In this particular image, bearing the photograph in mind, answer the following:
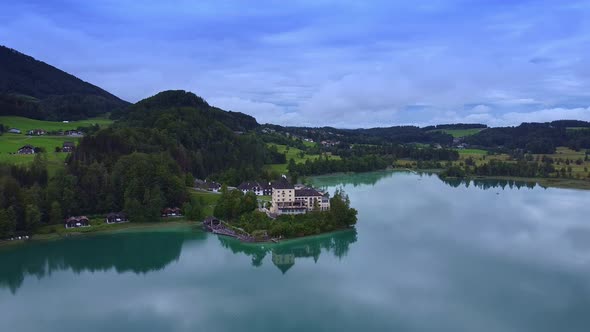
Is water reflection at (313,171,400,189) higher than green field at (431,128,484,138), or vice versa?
green field at (431,128,484,138)

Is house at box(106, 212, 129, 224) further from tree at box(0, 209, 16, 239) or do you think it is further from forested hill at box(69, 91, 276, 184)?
tree at box(0, 209, 16, 239)

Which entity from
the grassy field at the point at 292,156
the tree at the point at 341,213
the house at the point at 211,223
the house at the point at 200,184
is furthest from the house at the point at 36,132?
the tree at the point at 341,213

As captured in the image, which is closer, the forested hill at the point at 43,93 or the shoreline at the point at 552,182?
the shoreline at the point at 552,182

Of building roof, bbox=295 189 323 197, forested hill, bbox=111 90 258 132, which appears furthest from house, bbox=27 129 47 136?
building roof, bbox=295 189 323 197

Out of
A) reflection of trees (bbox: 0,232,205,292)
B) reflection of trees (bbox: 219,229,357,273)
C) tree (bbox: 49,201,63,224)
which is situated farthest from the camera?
tree (bbox: 49,201,63,224)

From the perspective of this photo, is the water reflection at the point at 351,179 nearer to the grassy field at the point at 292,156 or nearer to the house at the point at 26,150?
the grassy field at the point at 292,156

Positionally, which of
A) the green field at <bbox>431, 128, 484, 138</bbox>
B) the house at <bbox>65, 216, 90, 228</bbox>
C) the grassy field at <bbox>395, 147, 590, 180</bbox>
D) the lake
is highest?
the green field at <bbox>431, 128, 484, 138</bbox>

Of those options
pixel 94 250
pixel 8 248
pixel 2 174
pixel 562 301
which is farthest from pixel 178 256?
pixel 562 301
